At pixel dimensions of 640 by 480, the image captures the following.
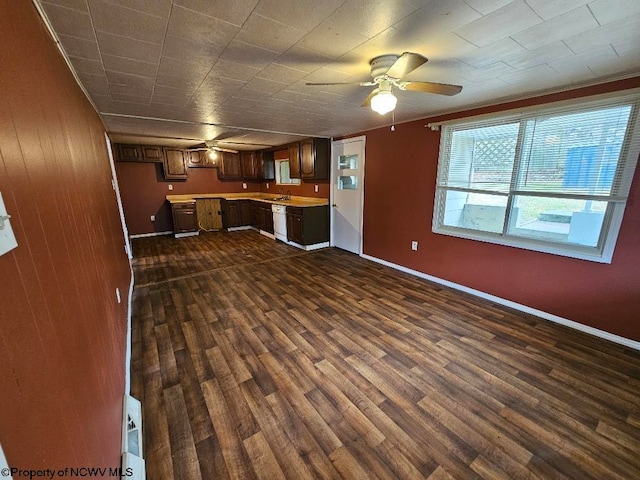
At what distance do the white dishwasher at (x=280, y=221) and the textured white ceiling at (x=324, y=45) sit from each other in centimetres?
301

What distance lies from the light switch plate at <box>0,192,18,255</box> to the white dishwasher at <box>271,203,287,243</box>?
4.95 metres

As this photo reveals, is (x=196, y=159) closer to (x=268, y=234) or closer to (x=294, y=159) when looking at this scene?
(x=268, y=234)

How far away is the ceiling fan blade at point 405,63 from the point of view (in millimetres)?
1492

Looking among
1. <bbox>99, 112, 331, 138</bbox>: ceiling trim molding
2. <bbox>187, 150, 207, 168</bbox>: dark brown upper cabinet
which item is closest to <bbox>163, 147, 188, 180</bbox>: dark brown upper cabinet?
<bbox>187, 150, 207, 168</bbox>: dark brown upper cabinet

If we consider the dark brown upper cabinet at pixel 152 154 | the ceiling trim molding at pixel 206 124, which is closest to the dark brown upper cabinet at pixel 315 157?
the ceiling trim molding at pixel 206 124

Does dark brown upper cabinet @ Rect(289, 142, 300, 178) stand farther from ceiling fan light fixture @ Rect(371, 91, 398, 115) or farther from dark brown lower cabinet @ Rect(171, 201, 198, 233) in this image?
ceiling fan light fixture @ Rect(371, 91, 398, 115)

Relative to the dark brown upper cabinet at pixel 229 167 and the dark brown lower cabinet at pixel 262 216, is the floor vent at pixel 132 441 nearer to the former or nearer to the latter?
the dark brown lower cabinet at pixel 262 216

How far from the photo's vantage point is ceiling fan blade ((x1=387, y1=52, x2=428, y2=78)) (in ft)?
4.90

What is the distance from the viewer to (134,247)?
Answer: 5422 mm

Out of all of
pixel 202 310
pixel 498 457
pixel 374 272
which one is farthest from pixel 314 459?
pixel 374 272

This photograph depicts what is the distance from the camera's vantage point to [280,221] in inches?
227

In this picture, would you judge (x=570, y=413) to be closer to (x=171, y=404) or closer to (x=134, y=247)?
(x=171, y=404)

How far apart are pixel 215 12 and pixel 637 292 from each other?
3.68m

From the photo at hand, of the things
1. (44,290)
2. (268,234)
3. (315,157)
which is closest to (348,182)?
(315,157)
